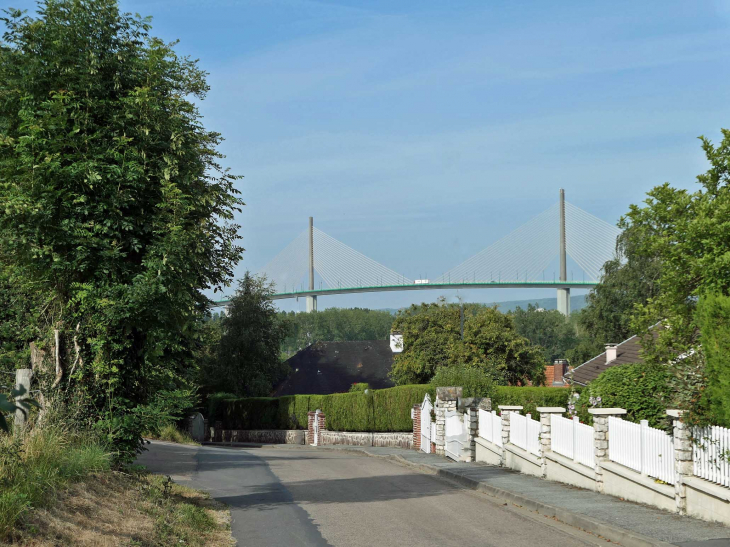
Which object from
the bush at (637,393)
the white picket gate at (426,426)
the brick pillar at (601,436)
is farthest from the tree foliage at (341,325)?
the brick pillar at (601,436)

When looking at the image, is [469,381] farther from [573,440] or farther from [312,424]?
[312,424]

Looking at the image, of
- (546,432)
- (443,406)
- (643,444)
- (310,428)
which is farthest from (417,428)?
(643,444)

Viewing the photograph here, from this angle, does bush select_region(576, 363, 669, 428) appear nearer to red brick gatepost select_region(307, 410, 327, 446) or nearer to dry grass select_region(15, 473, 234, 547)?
dry grass select_region(15, 473, 234, 547)

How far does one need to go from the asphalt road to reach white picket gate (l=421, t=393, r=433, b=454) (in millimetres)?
7650

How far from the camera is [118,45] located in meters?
11.7

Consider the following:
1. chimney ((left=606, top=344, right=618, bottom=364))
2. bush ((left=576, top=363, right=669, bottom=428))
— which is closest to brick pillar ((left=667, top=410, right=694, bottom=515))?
bush ((left=576, top=363, right=669, bottom=428))

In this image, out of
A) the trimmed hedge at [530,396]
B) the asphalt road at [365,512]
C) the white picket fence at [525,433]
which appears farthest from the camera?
the trimmed hedge at [530,396]

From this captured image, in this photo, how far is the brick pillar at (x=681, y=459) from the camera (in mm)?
10703

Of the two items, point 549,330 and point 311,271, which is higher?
point 311,271

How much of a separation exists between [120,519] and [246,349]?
4810 centimetres

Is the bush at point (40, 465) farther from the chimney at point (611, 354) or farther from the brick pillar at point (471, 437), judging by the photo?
the chimney at point (611, 354)

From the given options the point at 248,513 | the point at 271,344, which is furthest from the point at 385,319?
the point at 248,513

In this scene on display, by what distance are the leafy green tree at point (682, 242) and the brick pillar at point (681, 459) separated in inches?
273

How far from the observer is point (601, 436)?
13.5 metres
